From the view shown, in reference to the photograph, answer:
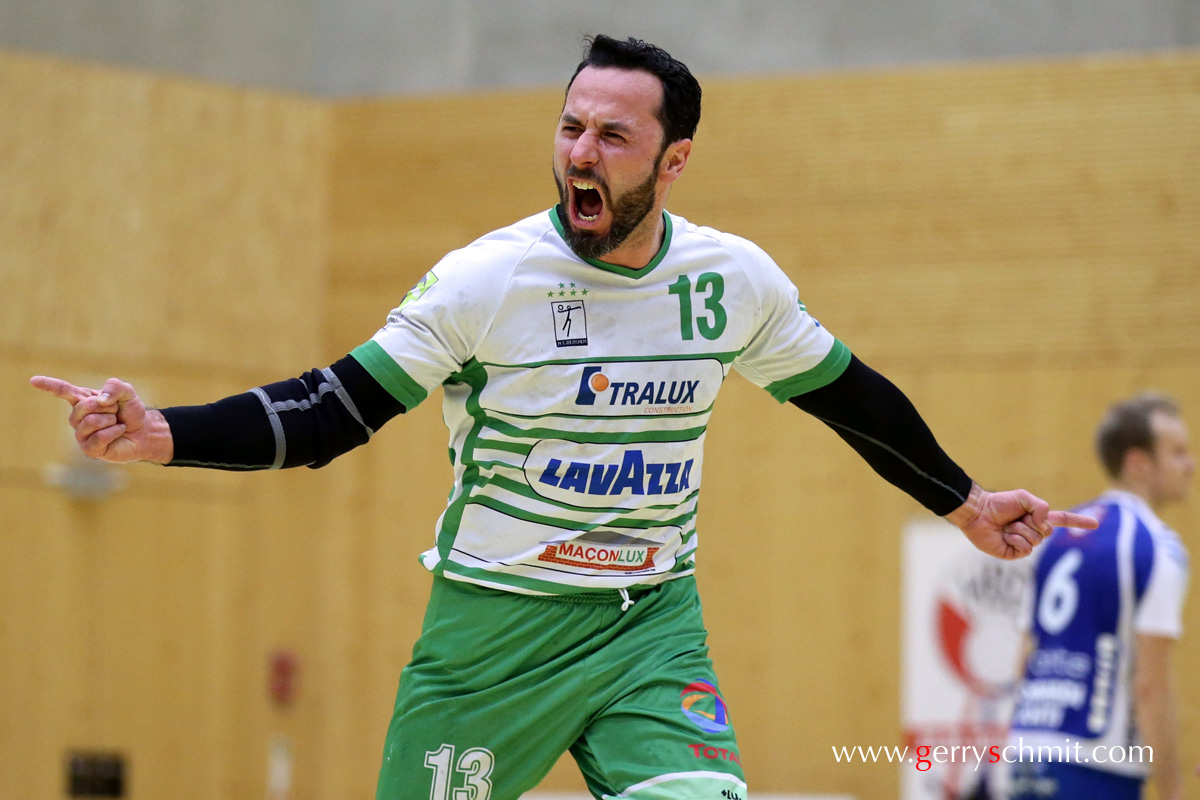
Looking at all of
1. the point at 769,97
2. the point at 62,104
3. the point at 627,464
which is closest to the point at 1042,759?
the point at 627,464

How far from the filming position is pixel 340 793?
10.7 meters

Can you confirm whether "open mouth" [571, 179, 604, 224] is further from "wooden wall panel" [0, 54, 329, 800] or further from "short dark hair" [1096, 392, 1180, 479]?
"wooden wall panel" [0, 54, 329, 800]

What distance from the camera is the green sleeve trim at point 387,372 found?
3.42 meters

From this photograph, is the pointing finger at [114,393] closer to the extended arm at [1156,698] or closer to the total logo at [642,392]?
the total logo at [642,392]

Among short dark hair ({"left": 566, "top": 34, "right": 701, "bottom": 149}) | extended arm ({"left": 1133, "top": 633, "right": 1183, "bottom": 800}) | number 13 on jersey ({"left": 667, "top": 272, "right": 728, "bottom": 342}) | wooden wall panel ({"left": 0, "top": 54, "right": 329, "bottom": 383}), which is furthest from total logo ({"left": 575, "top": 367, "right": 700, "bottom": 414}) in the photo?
wooden wall panel ({"left": 0, "top": 54, "right": 329, "bottom": 383})

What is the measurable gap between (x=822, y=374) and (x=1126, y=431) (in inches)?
83.1

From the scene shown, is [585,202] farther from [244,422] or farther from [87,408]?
[87,408]

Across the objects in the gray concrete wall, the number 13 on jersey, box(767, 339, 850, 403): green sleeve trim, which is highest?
the gray concrete wall

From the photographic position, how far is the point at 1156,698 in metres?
5.07

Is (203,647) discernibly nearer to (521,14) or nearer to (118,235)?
(118,235)

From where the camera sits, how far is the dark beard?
12.0ft

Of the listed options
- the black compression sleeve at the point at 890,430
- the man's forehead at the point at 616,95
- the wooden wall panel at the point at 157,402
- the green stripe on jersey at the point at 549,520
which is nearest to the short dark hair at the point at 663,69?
the man's forehead at the point at 616,95

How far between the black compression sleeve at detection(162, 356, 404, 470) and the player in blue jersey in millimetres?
2986

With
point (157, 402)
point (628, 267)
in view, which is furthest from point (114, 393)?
point (157, 402)
